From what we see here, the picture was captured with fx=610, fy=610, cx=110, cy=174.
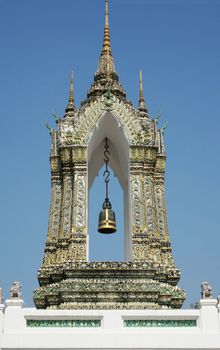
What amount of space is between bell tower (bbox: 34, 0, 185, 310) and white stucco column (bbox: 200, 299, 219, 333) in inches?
96.7

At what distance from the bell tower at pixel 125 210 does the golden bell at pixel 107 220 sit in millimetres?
416

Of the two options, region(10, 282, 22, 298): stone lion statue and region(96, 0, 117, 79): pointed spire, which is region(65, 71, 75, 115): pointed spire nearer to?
region(96, 0, 117, 79): pointed spire

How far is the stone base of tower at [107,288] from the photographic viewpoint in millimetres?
13117

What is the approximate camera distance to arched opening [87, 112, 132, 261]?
15289 mm

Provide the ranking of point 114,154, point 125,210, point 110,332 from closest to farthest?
point 110,332
point 125,210
point 114,154

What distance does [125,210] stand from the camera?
1595 cm

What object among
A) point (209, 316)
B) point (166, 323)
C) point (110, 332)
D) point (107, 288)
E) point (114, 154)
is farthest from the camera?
point (114, 154)

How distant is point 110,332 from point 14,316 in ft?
5.51

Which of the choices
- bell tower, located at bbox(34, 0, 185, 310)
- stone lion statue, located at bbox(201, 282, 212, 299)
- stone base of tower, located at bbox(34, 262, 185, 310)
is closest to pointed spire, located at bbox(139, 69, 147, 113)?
bell tower, located at bbox(34, 0, 185, 310)

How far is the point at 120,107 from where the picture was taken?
15.5 metres

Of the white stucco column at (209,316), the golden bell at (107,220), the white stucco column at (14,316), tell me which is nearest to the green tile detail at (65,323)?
the white stucco column at (14,316)

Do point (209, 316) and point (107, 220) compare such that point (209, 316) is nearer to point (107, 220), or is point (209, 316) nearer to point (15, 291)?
point (15, 291)

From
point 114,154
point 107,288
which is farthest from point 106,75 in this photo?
point 107,288

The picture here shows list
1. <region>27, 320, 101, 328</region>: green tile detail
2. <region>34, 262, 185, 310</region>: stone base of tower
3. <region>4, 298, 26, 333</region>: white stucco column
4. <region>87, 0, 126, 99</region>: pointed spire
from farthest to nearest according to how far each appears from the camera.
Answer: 1. <region>87, 0, 126, 99</region>: pointed spire
2. <region>34, 262, 185, 310</region>: stone base of tower
3. <region>27, 320, 101, 328</region>: green tile detail
4. <region>4, 298, 26, 333</region>: white stucco column
